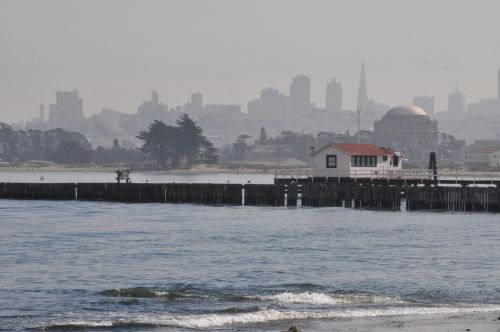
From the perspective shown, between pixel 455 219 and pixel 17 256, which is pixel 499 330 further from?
pixel 455 219

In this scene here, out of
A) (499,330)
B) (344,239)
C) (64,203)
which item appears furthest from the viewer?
(64,203)

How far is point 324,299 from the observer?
139ft

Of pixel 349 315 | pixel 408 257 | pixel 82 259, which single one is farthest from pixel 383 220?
pixel 349 315

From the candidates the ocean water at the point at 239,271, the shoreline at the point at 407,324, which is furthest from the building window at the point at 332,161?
the shoreline at the point at 407,324

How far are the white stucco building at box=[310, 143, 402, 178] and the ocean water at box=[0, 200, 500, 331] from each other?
69.6 feet

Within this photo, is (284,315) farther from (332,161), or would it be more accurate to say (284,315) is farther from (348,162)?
(332,161)

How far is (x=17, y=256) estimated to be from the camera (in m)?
56.6

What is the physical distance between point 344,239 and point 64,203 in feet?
164

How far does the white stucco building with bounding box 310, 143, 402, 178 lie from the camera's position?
107 meters

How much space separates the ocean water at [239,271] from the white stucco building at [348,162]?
69.6ft

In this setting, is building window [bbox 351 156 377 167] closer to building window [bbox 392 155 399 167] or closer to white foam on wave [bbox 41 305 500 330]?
building window [bbox 392 155 399 167]

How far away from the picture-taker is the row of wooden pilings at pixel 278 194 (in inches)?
3558

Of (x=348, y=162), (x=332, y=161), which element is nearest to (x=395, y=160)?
(x=348, y=162)

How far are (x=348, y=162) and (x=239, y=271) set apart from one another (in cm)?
5716
